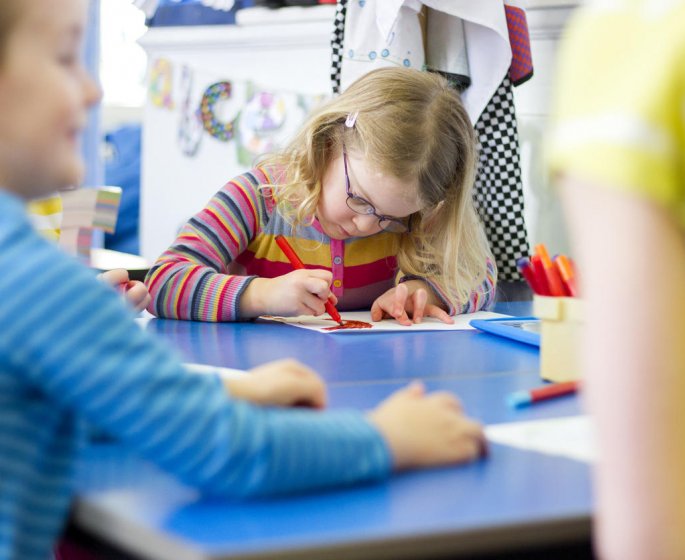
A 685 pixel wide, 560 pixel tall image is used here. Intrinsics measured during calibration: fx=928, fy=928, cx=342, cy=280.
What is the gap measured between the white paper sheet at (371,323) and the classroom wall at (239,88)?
41.5 inches

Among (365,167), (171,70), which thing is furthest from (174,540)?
(171,70)

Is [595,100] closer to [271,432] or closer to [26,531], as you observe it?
[271,432]

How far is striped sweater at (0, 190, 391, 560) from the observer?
509mm

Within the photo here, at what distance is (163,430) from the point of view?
524 millimetres

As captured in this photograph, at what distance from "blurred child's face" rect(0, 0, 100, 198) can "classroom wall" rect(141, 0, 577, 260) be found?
6.39 ft

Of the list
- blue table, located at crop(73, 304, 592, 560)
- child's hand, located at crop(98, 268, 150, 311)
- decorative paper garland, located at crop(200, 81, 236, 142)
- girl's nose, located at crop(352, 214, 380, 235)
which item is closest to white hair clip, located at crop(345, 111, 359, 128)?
girl's nose, located at crop(352, 214, 380, 235)

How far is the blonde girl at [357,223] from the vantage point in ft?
4.55

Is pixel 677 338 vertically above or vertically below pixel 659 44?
below

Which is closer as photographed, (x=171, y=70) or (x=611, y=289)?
(x=611, y=289)

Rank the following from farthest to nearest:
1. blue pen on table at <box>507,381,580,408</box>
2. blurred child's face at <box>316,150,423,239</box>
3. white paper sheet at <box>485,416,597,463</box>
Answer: blurred child's face at <box>316,150,423,239</box>, blue pen on table at <box>507,381,580,408</box>, white paper sheet at <box>485,416,597,463</box>

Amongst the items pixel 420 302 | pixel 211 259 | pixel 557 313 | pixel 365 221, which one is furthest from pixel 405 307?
pixel 557 313

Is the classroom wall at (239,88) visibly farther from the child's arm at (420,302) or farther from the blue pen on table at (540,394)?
the blue pen on table at (540,394)

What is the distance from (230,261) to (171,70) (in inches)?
68.5

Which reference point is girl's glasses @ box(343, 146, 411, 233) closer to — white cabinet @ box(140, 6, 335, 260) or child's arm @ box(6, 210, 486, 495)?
child's arm @ box(6, 210, 486, 495)
